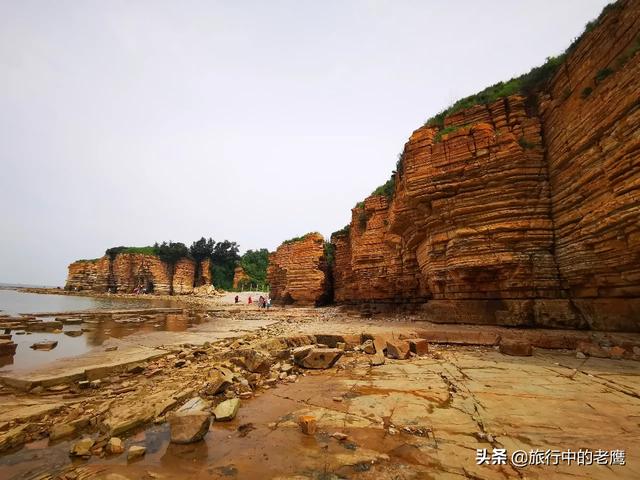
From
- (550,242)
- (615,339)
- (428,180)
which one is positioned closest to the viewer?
(615,339)

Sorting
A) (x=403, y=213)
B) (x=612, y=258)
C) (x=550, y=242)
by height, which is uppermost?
(x=403, y=213)

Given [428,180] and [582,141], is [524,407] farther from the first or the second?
[428,180]

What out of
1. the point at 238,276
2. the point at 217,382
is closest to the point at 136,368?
the point at 217,382

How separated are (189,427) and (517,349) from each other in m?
6.84

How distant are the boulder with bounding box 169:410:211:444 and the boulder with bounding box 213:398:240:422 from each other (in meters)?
0.36

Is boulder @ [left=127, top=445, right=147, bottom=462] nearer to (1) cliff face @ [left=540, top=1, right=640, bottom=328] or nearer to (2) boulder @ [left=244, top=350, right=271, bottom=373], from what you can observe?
(2) boulder @ [left=244, top=350, right=271, bottom=373]

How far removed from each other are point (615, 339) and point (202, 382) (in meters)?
8.86

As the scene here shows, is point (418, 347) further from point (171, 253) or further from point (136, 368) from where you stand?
point (171, 253)

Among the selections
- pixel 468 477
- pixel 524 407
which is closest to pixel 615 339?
pixel 524 407

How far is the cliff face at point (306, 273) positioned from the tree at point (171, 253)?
34.4 meters

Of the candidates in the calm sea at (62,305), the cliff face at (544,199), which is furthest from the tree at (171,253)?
the cliff face at (544,199)

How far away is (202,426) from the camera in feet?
10.1

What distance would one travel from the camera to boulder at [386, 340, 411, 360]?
6.57 m

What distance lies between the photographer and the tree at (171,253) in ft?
183
